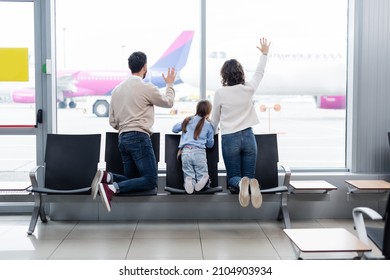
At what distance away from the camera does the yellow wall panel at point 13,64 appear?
510 centimetres

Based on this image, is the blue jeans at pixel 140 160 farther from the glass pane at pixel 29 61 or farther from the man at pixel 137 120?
the glass pane at pixel 29 61

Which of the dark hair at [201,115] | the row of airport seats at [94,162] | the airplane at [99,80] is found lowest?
the row of airport seats at [94,162]

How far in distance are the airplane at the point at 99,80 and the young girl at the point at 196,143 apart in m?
0.72

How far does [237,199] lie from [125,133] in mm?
1168

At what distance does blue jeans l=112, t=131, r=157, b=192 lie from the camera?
434 centimetres

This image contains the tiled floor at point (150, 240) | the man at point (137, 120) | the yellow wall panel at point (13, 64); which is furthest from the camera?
the yellow wall panel at point (13, 64)

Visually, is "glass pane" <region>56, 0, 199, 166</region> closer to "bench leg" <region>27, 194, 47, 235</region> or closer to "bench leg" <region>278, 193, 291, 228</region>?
"bench leg" <region>27, 194, 47, 235</region>

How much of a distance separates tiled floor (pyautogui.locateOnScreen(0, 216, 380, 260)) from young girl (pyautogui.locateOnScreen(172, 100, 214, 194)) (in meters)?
0.52

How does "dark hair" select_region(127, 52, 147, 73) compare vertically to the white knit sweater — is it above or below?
above

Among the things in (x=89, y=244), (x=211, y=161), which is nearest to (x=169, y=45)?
(x=211, y=161)

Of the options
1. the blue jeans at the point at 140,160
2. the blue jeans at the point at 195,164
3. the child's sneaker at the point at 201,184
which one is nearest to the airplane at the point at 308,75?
the blue jeans at the point at 195,164

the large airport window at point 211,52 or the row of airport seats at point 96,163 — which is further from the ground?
the large airport window at point 211,52

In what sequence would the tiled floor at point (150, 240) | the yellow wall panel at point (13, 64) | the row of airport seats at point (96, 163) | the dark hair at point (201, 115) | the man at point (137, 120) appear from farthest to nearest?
the yellow wall panel at point (13, 64)
the row of airport seats at point (96, 163)
the dark hair at point (201, 115)
the man at point (137, 120)
the tiled floor at point (150, 240)

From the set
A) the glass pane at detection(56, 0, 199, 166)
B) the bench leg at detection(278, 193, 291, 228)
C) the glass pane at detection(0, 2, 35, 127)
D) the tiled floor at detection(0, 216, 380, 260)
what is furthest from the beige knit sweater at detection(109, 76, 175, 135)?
the bench leg at detection(278, 193, 291, 228)
